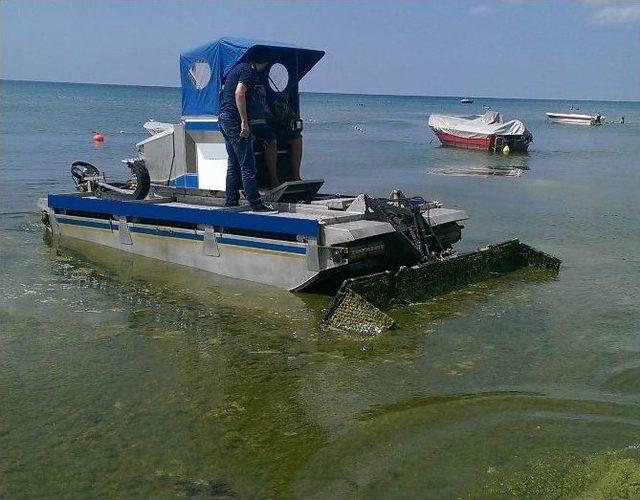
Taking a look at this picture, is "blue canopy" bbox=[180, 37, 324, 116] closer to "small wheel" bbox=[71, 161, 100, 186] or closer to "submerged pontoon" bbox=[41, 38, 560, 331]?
"submerged pontoon" bbox=[41, 38, 560, 331]

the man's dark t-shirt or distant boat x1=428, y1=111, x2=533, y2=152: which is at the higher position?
distant boat x1=428, y1=111, x2=533, y2=152

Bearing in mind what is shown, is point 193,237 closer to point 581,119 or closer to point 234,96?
point 234,96

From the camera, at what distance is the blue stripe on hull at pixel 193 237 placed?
29.1ft

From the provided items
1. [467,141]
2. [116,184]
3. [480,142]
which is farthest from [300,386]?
[467,141]

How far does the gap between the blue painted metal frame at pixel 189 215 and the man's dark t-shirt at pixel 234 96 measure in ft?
4.18

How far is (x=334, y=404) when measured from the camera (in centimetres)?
589

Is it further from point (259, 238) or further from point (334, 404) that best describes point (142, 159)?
point (334, 404)

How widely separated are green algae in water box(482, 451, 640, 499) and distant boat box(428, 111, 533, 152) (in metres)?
32.2

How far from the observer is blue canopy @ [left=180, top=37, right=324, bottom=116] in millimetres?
9883

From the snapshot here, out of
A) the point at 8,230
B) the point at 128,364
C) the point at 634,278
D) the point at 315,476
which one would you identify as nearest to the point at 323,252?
the point at 128,364

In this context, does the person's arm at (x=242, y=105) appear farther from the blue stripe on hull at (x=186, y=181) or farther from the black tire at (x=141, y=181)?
the black tire at (x=141, y=181)

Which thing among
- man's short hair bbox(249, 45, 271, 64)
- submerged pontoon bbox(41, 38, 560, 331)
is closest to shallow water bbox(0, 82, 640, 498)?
submerged pontoon bbox(41, 38, 560, 331)

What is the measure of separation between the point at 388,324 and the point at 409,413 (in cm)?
201

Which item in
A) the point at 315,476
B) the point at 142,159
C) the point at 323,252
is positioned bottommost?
the point at 315,476
